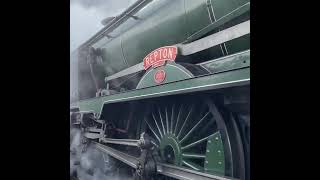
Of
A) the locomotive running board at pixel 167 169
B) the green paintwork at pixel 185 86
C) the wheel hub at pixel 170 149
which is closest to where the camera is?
the green paintwork at pixel 185 86

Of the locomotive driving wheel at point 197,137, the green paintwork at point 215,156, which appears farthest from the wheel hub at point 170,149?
the green paintwork at point 215,156

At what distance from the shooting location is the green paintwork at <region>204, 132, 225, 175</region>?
5.70 ft

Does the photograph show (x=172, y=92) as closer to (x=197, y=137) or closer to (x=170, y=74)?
(x=170, y=74)

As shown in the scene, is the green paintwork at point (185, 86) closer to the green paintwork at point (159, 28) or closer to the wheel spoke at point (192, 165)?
the green paintwork at point (159, 28)

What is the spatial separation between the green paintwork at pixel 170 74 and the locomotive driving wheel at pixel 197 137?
171 mm

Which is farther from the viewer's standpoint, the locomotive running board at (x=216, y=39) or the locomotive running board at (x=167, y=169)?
the locomotive running board at (x=167, y=169)

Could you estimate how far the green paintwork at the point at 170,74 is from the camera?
178cm

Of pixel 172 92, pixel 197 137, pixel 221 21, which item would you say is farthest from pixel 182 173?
pixel 221 21

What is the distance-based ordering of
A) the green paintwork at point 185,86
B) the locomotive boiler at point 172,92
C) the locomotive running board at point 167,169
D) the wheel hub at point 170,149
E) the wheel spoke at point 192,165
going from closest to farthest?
the green paintwork at point 185,86 < the locomotive boiler at point 172,92 < the locomotive running board at point 167,169 < the wheel spoke at point 192,165 < the wheel hub at point 170,149

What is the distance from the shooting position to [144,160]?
210cm

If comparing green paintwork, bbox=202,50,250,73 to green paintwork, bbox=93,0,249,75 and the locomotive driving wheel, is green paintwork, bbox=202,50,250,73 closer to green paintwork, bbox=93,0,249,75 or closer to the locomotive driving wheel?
green paintwork, bbox=93,0,249,75

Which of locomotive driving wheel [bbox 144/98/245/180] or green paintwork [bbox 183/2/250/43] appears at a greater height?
green paintwork [bbox 183/2/250/43]

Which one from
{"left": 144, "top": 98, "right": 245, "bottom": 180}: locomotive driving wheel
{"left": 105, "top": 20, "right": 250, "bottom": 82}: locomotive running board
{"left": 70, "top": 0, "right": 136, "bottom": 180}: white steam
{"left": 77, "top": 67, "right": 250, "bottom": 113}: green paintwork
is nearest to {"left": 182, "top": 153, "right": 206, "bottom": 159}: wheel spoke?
{"left": 144, "top": 98, "right": 245, "bottom": 180}: locomotive driving wheel
